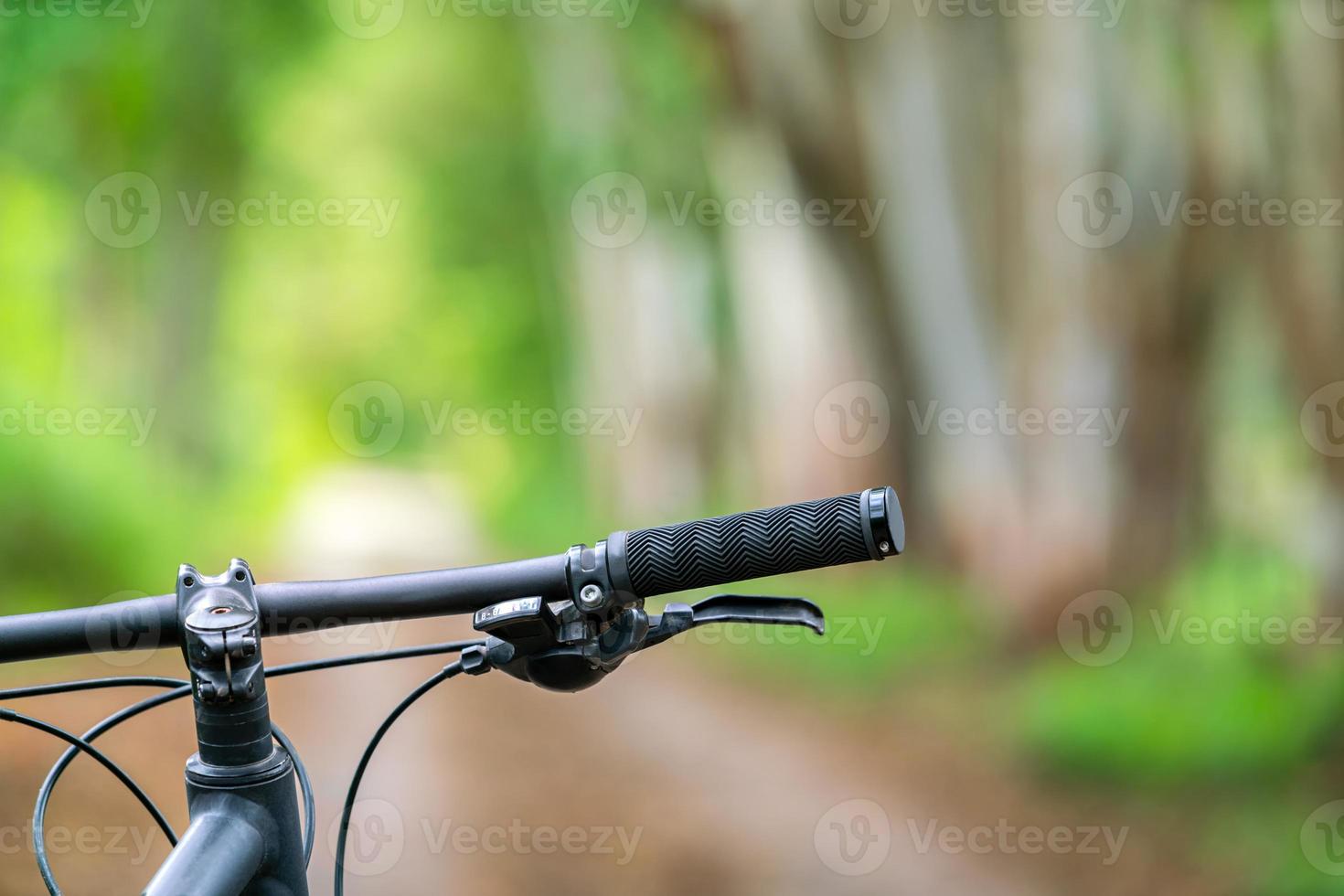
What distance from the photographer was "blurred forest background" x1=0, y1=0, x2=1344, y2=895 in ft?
21.6

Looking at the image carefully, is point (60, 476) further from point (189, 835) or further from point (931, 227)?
point (189, 835)

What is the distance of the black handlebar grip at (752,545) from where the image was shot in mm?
1452

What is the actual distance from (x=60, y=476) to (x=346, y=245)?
50.8 feet

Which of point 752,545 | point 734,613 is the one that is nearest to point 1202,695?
point 734,613

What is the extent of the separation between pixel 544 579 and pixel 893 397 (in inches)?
325

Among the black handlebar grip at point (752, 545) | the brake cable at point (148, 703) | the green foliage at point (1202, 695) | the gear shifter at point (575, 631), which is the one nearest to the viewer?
the black handlebar grip at point (752, 545)

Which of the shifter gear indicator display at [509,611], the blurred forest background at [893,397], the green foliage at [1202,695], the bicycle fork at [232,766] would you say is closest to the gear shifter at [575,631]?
the shifter gear indicator display at [509,611]

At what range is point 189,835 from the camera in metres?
1.52

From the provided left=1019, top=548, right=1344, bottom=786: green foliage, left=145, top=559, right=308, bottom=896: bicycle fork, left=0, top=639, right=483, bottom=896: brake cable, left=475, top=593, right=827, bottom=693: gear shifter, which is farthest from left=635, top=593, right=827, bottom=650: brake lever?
left=1019, top=548, right=1344, bottom=786: green foliage

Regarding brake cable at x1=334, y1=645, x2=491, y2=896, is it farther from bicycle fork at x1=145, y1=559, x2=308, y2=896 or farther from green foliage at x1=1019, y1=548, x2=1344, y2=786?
green foliage at x1=1019, y1=548, x2=1344, y2=786

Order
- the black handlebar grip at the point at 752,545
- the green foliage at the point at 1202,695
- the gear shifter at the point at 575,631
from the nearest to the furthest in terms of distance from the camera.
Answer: the black handlebar grip at the point at 752,545 < the gear shifter at the point at 575,631 < the green foliage at the point at 1202,695

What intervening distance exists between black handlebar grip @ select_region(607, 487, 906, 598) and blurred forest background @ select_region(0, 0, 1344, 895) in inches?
188

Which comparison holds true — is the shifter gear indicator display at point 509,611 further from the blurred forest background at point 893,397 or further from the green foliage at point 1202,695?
the green foliage at point 1202,695

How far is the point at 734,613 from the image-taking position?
1.64 metres
